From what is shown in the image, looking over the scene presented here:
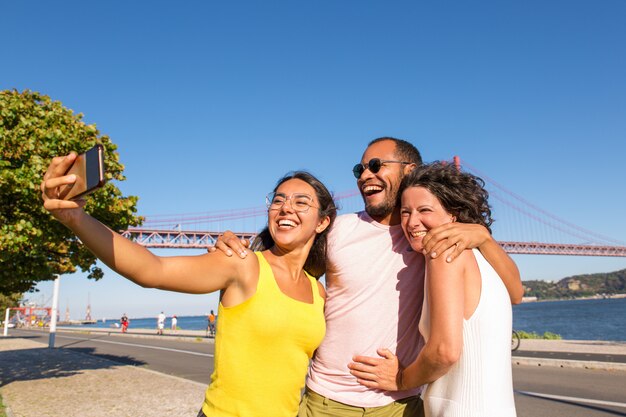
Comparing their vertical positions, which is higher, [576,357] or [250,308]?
[250,308]

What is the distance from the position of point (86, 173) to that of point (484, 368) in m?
1.52

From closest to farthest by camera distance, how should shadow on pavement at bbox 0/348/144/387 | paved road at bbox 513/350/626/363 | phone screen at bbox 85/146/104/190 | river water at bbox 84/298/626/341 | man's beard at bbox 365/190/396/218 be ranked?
phone screen at bbox 85/146/104/190
man's beard at bbox 365/190/396/218
shadow on pavement at bbox 0/348/144/387
paved road at bbox 513/350/626/363
river water at bbox 84/298/626/341

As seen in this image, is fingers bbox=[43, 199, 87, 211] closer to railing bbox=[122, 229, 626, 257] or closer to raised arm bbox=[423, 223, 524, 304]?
raised arm bbox=[423, 223, 524, 304]

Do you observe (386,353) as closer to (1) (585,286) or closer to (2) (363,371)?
(2) (363,371)

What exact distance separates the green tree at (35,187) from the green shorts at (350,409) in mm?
5943

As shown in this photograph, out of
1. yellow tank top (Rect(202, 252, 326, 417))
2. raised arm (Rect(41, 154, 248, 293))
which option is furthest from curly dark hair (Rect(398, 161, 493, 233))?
raised arm (Rect(41, 154, 248, 293))

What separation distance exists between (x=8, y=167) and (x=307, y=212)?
24.3 ft

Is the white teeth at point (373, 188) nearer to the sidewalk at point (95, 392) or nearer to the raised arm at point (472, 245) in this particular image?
the raised arm at point (472, 245)

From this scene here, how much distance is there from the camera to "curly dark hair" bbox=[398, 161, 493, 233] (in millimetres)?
2223

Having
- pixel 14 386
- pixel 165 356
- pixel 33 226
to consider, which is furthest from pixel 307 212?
pixel 165 356

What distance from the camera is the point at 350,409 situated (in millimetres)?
2406

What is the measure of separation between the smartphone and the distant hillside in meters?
163

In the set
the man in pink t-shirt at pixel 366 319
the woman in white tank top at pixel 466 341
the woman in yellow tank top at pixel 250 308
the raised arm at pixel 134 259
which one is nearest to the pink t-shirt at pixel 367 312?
the man in pink t-shirt at pixel 366 319

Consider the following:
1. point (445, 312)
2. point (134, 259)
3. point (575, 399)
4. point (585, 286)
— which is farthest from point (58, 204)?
point (585, 286)
